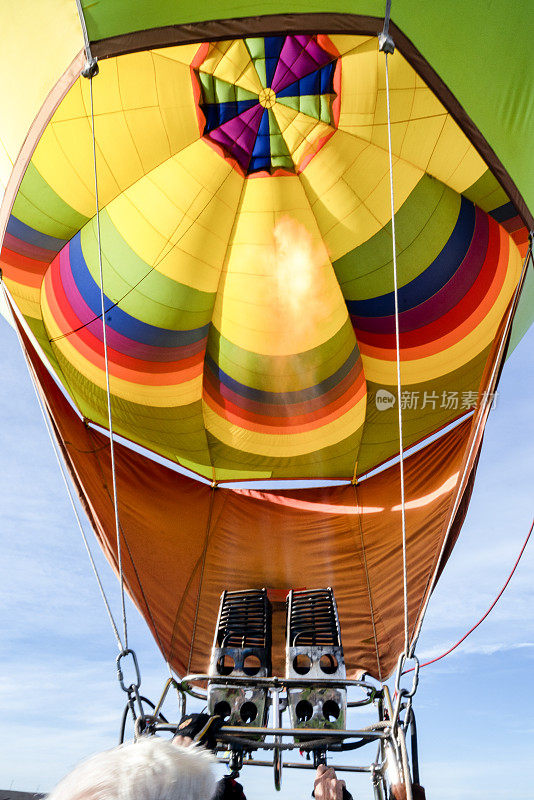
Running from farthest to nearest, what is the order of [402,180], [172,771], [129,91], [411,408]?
[411,408], [402,180], [129,91], [172,771]

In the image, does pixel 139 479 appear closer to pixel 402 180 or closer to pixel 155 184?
pixel 155 184

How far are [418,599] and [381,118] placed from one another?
9.13 ft

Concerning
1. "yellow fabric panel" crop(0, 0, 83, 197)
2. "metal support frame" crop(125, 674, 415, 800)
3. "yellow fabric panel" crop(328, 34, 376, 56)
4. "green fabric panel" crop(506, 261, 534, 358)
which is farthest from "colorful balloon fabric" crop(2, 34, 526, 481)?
"metal support frame" crop(125, 674, 415, 800)

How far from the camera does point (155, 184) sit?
3.50m

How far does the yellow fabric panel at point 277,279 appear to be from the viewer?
11.9ft

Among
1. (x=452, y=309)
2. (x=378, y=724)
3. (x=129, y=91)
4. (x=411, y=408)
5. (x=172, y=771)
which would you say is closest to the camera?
(x=172, y=771)

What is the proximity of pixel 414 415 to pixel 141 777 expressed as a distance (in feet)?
13.0

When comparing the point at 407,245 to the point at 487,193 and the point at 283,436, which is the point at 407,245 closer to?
the point at 487,193

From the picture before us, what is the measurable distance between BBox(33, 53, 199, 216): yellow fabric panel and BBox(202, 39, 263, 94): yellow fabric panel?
5.2 inches

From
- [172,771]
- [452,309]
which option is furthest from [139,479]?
[172,771]

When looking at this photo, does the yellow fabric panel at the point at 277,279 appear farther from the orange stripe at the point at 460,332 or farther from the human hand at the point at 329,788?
the human hand at the point at 329,788

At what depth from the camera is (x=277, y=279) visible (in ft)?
12.6

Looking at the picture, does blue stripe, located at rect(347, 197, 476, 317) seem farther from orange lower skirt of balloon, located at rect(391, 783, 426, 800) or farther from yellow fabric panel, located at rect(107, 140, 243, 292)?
orange lower skirt of balloon, located at rect(391, 783, 426, 800)

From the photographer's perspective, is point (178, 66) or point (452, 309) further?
point (452, 309)
